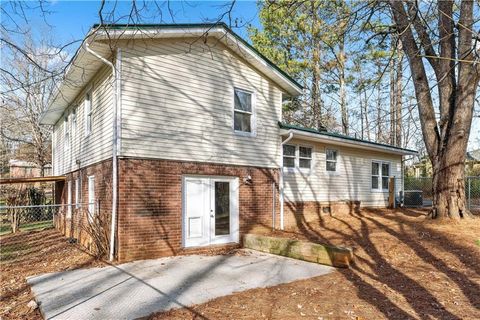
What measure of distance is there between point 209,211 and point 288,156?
3989 mm

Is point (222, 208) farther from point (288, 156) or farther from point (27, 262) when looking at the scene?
point (27, 262)

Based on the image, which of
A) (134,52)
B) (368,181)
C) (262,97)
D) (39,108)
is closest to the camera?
(134,52)

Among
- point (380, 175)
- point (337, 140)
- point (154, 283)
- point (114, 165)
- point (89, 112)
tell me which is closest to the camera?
point (154, 283)

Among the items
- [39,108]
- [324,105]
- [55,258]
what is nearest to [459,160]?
[55,258]

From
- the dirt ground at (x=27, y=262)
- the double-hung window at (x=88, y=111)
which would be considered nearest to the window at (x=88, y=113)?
the double-hung window at (x=88, y=111)

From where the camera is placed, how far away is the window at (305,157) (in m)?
13.1

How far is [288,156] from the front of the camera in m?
12.6

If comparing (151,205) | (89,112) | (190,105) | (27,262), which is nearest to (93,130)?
(89,112)

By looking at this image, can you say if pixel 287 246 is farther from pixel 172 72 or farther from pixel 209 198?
pixel 172 72

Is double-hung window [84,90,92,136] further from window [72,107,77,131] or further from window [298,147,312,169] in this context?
window [298,147,312,169]

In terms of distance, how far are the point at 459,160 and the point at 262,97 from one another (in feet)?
19.9

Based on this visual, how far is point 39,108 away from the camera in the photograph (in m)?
25.9

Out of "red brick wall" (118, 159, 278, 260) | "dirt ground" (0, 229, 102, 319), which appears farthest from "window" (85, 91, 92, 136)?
"dirt ground" (0, 229, 102, 319)

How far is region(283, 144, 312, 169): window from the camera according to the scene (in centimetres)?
1263
